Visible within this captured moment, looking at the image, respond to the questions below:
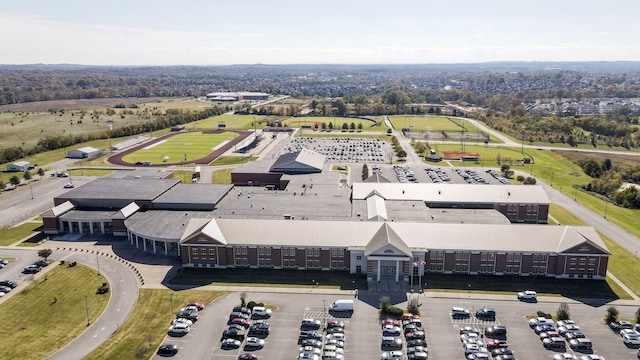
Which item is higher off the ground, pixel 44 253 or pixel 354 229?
pixel 354 229

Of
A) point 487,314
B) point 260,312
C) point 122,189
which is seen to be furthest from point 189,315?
point 122,189

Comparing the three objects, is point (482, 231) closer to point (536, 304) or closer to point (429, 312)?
point (536, 304)

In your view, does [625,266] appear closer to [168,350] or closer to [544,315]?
[544,315]

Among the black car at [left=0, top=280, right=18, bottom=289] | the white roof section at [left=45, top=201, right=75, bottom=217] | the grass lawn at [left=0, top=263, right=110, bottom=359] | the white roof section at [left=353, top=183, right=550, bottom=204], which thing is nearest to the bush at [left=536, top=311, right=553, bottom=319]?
the white roof section at [left=353, top=183, right=550, bottom=204]

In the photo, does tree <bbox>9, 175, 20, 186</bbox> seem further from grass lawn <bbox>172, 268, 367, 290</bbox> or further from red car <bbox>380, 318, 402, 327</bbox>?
red car <bbox>380, 318, 402, 327</bbox>

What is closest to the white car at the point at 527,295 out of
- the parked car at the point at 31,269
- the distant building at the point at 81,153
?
the parked car at the point at 31,269

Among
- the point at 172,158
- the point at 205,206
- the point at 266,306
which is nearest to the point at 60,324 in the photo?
the point at 266,306
